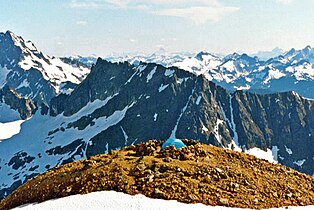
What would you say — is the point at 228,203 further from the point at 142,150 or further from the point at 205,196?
the point at 142,150

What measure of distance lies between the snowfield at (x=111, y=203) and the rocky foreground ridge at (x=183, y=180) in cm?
72

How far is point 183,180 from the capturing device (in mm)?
32875

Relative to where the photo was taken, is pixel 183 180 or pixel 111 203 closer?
pixel 111 203

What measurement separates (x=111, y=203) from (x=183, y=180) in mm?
6498

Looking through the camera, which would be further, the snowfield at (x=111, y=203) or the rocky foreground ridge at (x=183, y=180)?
the rocky foreground ridge at (x=183, y=180)

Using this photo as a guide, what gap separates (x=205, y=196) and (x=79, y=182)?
10.8 meters

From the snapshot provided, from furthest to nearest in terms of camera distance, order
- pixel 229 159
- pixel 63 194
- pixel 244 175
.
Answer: pixel 229 159 < pixel 244 175 < pixel 63 194

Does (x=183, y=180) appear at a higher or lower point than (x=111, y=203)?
higher

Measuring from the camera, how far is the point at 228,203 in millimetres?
30828

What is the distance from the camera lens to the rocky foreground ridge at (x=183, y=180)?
3175cm

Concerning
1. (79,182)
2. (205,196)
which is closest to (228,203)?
(205,196)

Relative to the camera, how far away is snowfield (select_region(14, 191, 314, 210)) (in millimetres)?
29688

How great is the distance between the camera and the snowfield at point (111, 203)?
2969 centimetres

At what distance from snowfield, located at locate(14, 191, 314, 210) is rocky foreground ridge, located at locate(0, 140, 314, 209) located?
2.35 ft
